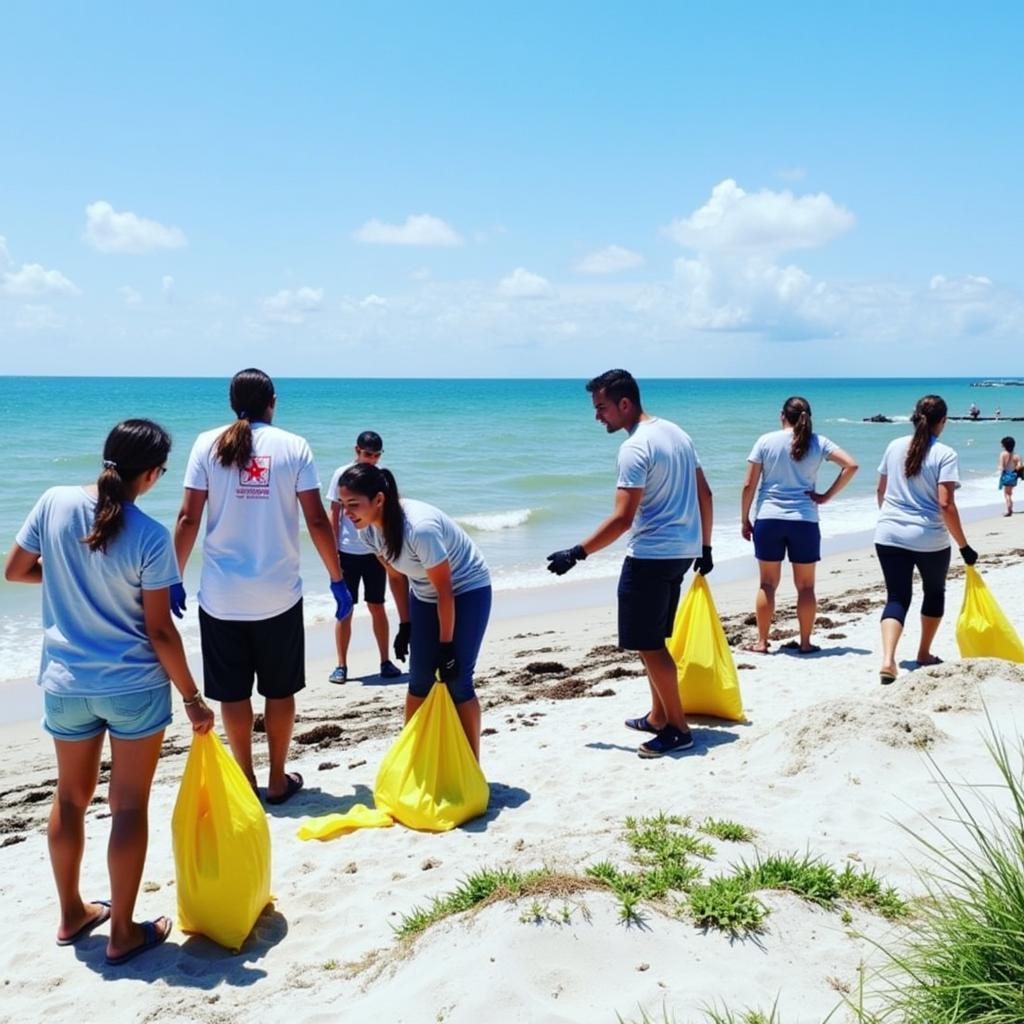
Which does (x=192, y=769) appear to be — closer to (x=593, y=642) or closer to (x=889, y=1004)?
(x=889, y=1004)

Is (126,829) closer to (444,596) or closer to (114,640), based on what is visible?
(114,640)

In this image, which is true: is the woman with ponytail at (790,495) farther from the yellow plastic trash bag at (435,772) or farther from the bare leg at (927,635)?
the yellow plastic trash bag at (435,772)

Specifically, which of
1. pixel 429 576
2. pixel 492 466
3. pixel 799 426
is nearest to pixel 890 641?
pixel 799 426

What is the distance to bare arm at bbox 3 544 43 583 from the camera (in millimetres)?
3326

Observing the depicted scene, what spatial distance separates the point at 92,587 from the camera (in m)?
3.27

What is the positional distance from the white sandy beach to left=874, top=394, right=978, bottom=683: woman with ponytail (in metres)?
0.58

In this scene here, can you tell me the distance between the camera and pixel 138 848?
3377 mm

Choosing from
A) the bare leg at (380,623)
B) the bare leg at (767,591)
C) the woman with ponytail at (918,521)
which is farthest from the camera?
the bare leg at (380,623)

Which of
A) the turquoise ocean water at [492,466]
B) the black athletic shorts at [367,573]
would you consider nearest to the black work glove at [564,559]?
the black athletic shorts at [367,573]

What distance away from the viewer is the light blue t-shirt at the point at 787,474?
22.7 feet

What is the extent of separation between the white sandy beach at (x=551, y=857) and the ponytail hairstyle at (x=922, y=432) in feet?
4.61

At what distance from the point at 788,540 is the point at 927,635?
1149mm

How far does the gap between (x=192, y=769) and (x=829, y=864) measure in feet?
7.59

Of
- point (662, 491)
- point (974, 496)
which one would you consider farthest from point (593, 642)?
point (974, 496)
